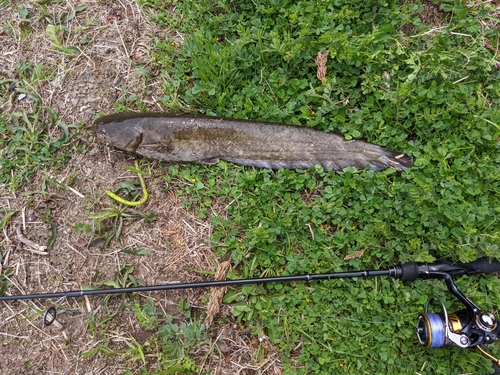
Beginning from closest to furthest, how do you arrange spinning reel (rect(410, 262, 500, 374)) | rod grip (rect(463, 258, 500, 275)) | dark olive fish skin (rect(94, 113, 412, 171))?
spinning reel (rect(410, 262, 500, 374)), rod grip (rect(463, 258, 500, 275)), dark olive fish skin (rect(94, 113, 412, 171))

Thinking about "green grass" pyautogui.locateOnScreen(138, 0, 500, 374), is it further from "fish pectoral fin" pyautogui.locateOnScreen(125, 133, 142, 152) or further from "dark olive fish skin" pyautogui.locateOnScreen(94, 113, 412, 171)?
"fish pectoral fin" pyautogui.locateOnScreen(125, 133, 142, 152)

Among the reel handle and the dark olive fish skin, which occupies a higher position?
the dark olive fish skin

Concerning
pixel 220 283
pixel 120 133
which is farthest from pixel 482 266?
pixel 120 133

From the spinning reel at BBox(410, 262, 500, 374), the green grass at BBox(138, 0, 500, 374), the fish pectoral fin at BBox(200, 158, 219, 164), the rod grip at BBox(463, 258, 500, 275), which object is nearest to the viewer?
the spinning reel at BBox(410, 262, 500, 374)

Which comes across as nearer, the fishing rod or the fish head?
the fishing rod

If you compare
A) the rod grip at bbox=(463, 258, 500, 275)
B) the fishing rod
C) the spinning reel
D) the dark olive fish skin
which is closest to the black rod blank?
the fishing rod

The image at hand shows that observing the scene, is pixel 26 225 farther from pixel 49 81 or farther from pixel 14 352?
pixel 49 81

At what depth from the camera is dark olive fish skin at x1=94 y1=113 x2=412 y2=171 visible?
3.15 m

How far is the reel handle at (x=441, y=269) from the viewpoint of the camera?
278 centimetres

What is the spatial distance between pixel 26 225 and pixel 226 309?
189cm

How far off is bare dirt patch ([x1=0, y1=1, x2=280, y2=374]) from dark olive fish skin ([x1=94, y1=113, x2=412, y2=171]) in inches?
8.9

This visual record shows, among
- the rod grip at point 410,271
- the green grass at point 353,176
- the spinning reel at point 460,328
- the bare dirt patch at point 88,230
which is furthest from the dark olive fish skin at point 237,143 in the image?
the spinning reel at point 460,328

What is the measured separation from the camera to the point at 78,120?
3564 mm

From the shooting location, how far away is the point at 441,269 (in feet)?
9.20
